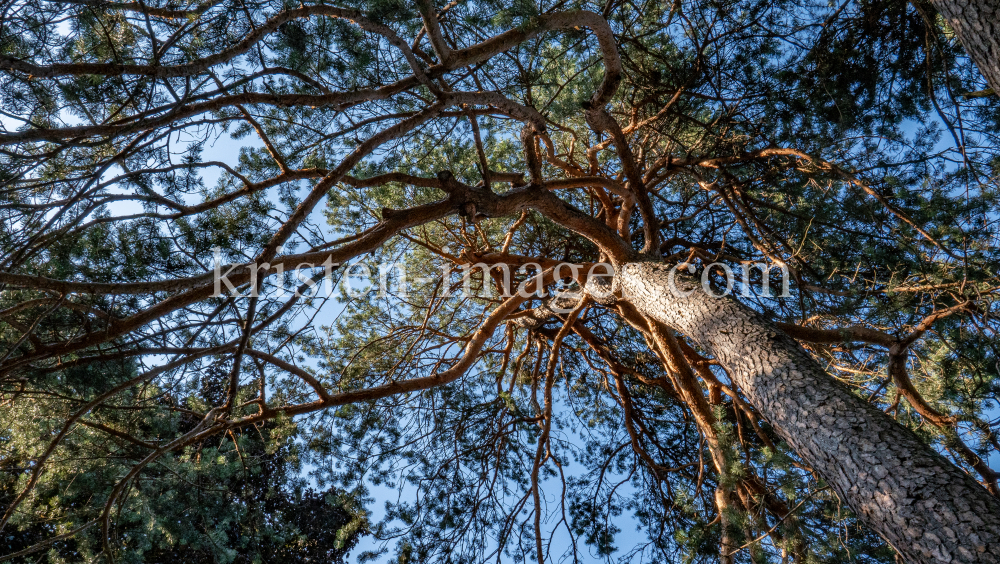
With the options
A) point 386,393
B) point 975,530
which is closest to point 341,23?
point 386,393

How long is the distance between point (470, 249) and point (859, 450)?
11.6 feet

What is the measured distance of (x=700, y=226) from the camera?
5270 mm

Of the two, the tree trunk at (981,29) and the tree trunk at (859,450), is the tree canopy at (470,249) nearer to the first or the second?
the tree trunk at (859,450)

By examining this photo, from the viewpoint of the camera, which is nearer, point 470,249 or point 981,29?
point 981,29

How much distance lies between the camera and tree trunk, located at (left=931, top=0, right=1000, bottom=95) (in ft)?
5.95

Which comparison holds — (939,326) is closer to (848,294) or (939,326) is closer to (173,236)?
(848,294)

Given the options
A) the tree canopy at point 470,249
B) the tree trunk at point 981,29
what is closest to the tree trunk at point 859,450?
the tree canopy at point 470,249

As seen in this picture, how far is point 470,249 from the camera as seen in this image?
488 centimetres

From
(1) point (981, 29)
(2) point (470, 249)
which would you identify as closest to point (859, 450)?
(1) point (981, 29)

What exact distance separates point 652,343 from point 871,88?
8.06 feet

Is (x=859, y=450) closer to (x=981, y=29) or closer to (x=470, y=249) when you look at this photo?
(x=981, y=29)

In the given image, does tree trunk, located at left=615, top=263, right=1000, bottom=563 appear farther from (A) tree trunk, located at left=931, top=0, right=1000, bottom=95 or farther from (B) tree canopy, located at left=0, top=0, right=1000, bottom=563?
(A) tree trunk, located at left=931, top=0, right=1000, bottom=95

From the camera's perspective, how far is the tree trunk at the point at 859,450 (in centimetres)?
149

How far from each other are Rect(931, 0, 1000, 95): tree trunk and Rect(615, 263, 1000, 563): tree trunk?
1.24 m
